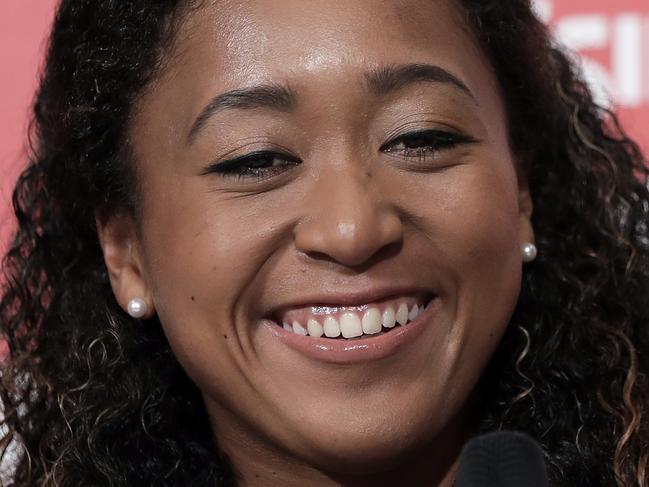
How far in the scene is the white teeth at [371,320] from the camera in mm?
1369

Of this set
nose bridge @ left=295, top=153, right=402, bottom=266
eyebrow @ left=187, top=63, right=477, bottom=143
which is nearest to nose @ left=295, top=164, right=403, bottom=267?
nose bridge @ left=295, top=153, right=402, bottom=266

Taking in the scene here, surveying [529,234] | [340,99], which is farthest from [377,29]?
[529,234]

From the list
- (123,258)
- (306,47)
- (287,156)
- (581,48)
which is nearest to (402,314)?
(287,156)

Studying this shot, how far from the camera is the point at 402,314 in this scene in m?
1.38

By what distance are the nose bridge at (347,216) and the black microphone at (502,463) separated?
499 mm

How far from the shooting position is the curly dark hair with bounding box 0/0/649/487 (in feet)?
5.19

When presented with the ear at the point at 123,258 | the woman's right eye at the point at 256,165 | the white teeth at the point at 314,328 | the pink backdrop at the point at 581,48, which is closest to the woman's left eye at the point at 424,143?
the woman's right eye at the point at 256,165

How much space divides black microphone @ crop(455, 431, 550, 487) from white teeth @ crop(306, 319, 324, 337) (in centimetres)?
56

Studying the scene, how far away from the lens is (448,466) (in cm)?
156

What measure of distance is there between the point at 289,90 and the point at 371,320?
286mm

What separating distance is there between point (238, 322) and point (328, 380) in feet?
0.42

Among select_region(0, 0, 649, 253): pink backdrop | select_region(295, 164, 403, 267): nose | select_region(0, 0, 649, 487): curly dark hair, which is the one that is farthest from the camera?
select_region(0, 0, 649, 253): pink backdrop

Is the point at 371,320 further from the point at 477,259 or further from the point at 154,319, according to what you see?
the point at 154,319

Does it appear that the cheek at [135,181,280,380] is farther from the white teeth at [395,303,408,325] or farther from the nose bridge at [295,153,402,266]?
the white teeth at [395,303,408,325]
